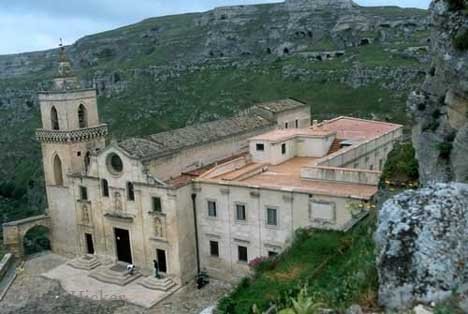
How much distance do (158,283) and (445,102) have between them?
2149 centimetres

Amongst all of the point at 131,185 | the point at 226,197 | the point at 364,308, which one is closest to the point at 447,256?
the point at 364,308

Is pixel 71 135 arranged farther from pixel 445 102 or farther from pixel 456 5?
pixel 456 5

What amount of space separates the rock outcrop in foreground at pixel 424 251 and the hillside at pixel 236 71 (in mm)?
61793

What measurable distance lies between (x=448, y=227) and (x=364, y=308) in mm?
1948

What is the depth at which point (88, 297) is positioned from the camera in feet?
97.8

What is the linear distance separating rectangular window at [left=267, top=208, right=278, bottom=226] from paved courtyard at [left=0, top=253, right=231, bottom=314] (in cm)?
485

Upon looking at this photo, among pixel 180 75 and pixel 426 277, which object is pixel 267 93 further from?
pixel 426 277

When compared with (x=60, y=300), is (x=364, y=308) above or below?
above

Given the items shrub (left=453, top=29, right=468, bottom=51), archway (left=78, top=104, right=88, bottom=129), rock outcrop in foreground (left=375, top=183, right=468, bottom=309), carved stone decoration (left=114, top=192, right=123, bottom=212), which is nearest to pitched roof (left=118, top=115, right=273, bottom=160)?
carved stone decoration (left=114, top=192, right=123, bottom=212)

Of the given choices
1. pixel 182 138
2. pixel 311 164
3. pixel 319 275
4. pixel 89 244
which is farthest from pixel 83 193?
pixel 319 275

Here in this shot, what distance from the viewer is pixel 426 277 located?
805cm

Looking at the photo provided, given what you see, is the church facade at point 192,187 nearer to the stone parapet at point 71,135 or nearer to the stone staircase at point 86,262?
the stone parapet at point 71,135

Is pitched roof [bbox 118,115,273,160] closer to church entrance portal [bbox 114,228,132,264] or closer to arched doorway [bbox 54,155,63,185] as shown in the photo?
church entrance portal [bbox 114,228,132,264]

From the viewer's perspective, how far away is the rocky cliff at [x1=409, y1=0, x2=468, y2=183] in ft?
42.5
